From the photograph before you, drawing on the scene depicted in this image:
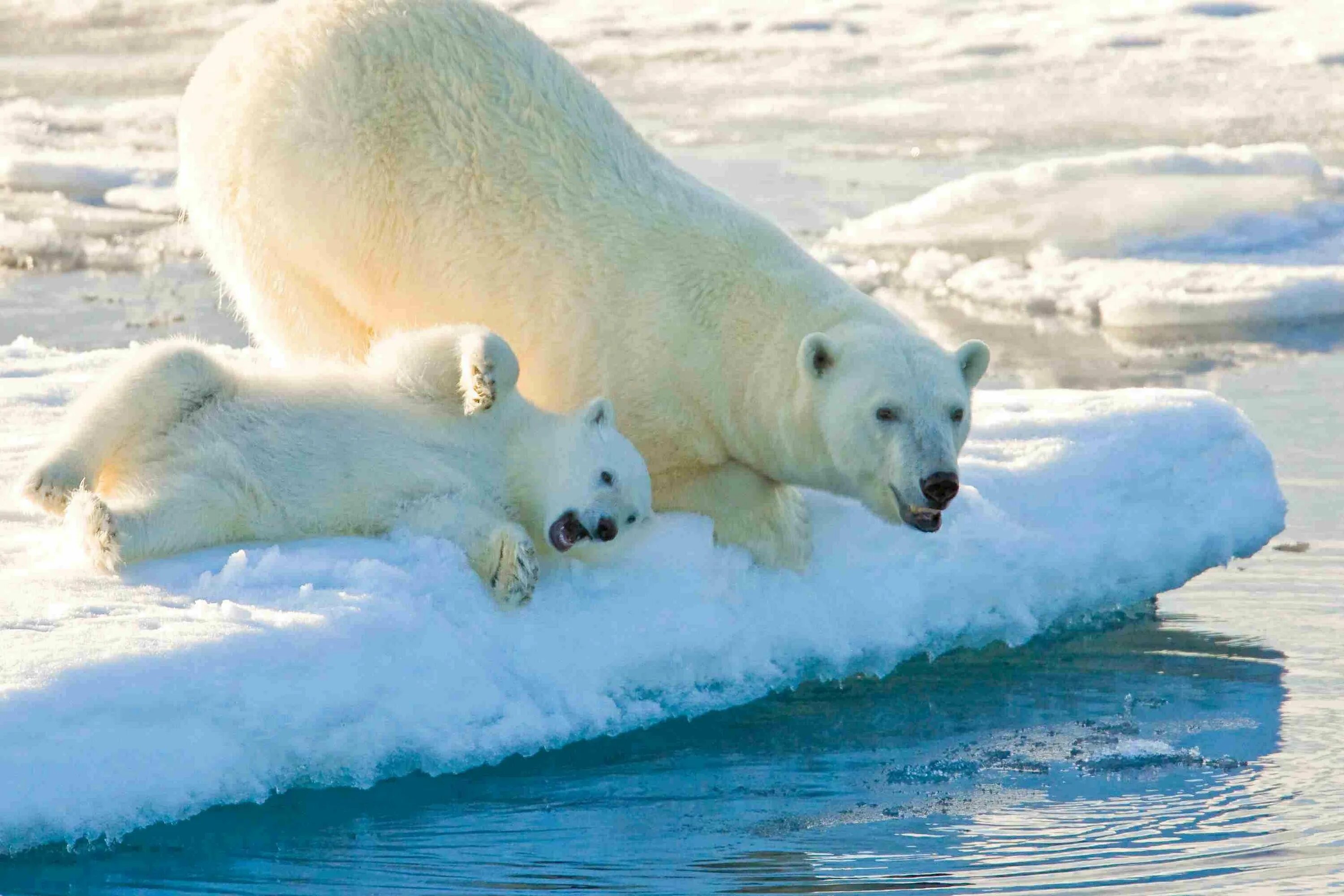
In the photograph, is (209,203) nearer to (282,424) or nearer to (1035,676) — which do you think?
(282,424)

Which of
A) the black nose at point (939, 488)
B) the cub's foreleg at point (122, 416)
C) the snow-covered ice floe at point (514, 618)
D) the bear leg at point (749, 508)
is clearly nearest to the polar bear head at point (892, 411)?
the black nose at point (939, 488)

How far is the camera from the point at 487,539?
188 inches

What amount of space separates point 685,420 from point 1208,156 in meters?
6.96

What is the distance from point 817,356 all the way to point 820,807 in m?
1.27

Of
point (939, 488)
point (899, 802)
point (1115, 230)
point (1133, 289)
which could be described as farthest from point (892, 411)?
point (1115, 230)

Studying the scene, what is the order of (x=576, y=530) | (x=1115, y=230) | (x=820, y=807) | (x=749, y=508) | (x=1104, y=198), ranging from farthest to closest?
(x=1104, y=198), (x=1115, y=230), (x=749, y=508), (x=576, y=530), (x=820, y=807)

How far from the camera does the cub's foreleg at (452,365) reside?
5.02 metres

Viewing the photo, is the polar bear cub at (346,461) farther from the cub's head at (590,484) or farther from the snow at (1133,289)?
the snow at (1133,289)

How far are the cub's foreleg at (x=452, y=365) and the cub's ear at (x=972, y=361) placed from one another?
1184mm

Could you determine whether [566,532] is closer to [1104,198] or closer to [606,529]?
[606,529]

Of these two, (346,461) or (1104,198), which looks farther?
(1104,198)

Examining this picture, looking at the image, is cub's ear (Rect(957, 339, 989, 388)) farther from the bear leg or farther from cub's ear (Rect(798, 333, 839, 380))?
the bear leg

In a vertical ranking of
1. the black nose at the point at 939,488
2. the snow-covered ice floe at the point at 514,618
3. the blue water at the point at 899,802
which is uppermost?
the black nose at the point at 939,488

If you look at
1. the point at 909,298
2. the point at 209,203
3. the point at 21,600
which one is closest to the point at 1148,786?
the point at 21,600
